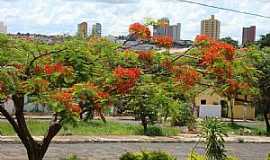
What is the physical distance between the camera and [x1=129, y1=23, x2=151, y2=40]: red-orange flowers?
11680 mm

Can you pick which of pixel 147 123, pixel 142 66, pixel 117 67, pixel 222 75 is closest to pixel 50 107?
pixel 117 67

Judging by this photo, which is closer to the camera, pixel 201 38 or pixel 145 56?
pixel 145 56

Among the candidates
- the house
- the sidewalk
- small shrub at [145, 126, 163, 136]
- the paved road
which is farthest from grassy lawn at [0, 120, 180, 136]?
the house

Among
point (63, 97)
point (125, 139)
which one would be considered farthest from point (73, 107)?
point (125, 139)

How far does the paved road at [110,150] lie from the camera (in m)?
20.0

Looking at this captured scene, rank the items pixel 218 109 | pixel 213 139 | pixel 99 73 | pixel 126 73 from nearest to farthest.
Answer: pixel 126 73 < pixel 99 73 < pixel 213 139 < pixel 218 109

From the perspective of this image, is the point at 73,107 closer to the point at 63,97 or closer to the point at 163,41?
the point at 63,97

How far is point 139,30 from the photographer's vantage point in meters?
11.7

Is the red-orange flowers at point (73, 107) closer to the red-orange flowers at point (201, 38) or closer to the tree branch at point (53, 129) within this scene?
the tree branch at point (53, 129)

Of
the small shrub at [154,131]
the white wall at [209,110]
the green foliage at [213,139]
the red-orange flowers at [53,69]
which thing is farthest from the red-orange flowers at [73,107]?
the white wall at [209,110]

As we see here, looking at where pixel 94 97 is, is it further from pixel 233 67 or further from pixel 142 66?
pixel 233 67

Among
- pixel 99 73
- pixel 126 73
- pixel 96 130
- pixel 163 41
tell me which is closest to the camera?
pixel 126 73

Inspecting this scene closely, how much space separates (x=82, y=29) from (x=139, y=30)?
1.31 meters

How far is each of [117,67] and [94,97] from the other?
1.06 m
